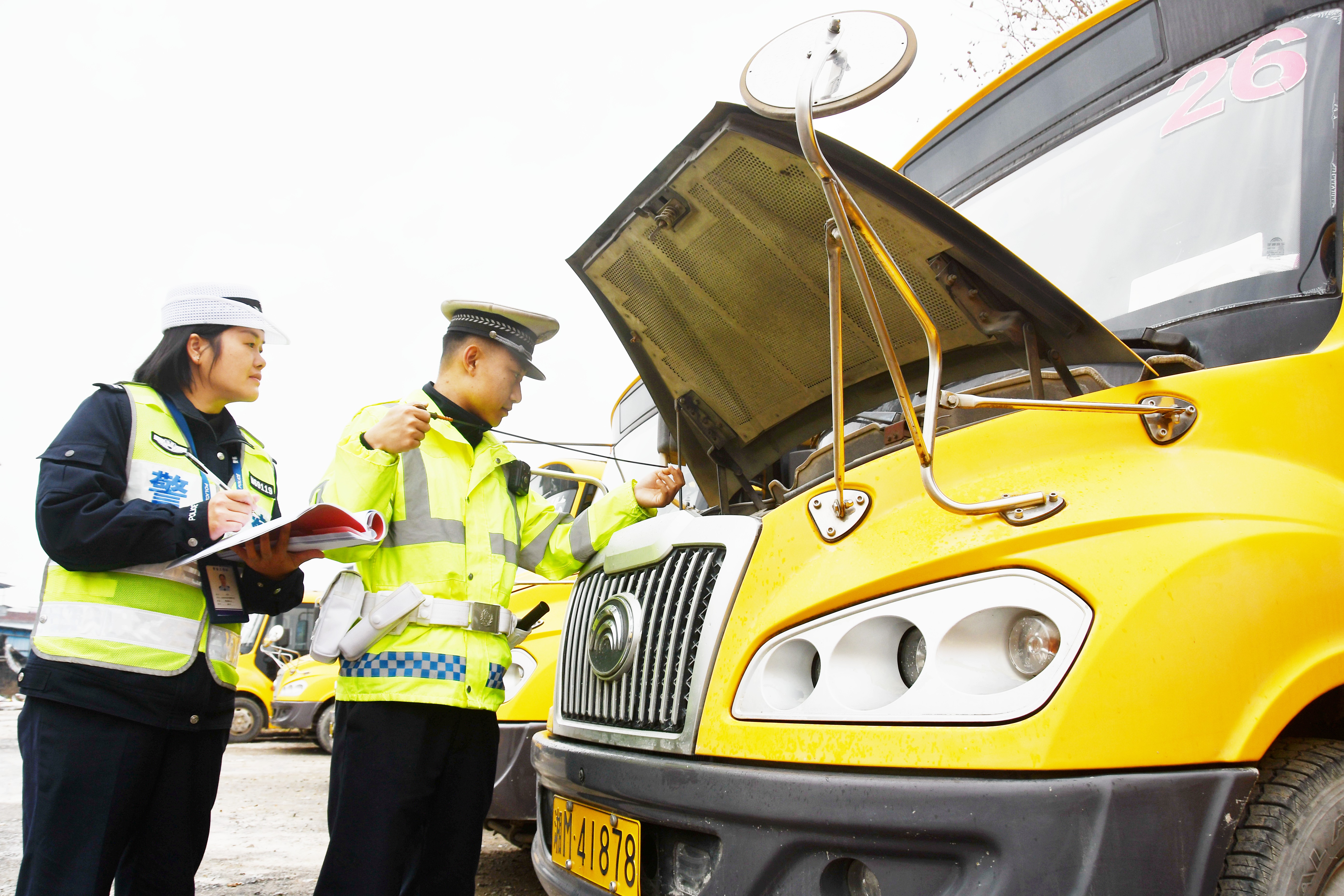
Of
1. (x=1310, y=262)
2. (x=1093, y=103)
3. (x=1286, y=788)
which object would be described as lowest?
(x=1286, y=788)

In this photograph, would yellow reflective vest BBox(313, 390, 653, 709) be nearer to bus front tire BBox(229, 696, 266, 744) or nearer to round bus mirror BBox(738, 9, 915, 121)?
round bus mirror BBox(738, 9, 915, 121)

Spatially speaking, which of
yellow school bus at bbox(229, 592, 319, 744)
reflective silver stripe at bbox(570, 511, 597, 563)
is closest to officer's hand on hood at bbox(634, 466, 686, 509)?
reflective silver stripe at bbox(570, 511, 597, 563)

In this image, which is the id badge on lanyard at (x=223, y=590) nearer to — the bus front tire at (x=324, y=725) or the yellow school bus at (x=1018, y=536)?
the yellow school bus at (x=1018, y=536)

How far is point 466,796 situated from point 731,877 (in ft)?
3.56

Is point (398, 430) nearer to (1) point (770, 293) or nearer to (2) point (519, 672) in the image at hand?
(1) point (770, 293)

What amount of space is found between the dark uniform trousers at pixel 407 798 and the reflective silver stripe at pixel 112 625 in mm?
429

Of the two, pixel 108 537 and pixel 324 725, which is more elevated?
pixel 108 537

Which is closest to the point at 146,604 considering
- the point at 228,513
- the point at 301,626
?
the point at 228,513

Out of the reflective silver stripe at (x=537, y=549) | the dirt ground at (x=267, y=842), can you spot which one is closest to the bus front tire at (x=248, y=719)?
the dirt ground at (x=267, y=842)

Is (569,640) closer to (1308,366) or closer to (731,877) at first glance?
(731,877)

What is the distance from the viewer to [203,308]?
2307mm

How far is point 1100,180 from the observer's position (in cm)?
227

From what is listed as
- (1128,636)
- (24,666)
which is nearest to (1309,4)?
(1128,636)

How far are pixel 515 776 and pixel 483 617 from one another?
1264 millimetres
